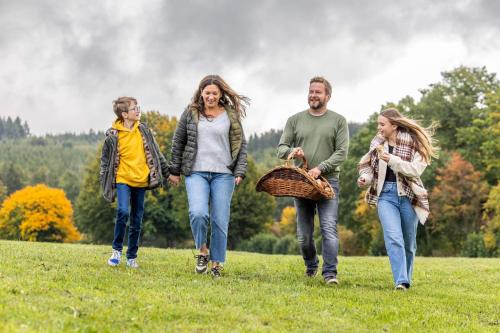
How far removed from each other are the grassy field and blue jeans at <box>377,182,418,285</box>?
0.42m

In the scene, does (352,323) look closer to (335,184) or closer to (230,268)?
(335,184)

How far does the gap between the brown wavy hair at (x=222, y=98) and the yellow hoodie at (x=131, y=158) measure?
3.33ft

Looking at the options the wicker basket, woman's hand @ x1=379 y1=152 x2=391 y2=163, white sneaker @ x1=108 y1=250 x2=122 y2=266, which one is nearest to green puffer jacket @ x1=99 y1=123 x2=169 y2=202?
white sneaker @ x1=108 y1=250 x2=122 y2=266

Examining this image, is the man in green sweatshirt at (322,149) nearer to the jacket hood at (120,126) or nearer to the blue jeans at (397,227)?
the blue jeans at (397,227)

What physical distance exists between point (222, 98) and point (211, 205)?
1.71 m

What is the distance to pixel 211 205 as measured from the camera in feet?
32.4

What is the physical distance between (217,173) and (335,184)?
1849 millimetres

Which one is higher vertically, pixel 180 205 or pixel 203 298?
pixel 180 205

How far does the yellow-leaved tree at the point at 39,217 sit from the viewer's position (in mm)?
60438

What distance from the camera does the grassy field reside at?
6.17 meters

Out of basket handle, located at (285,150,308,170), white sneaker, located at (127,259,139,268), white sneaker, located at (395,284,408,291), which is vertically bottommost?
white sneaker, located at (395,284,408,291)

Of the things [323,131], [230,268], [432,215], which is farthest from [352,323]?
[432,215]

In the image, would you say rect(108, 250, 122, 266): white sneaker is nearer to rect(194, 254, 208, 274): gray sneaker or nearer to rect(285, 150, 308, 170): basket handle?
rect(194, 254, 208, 274): gray sneaker

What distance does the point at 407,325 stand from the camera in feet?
23.2
